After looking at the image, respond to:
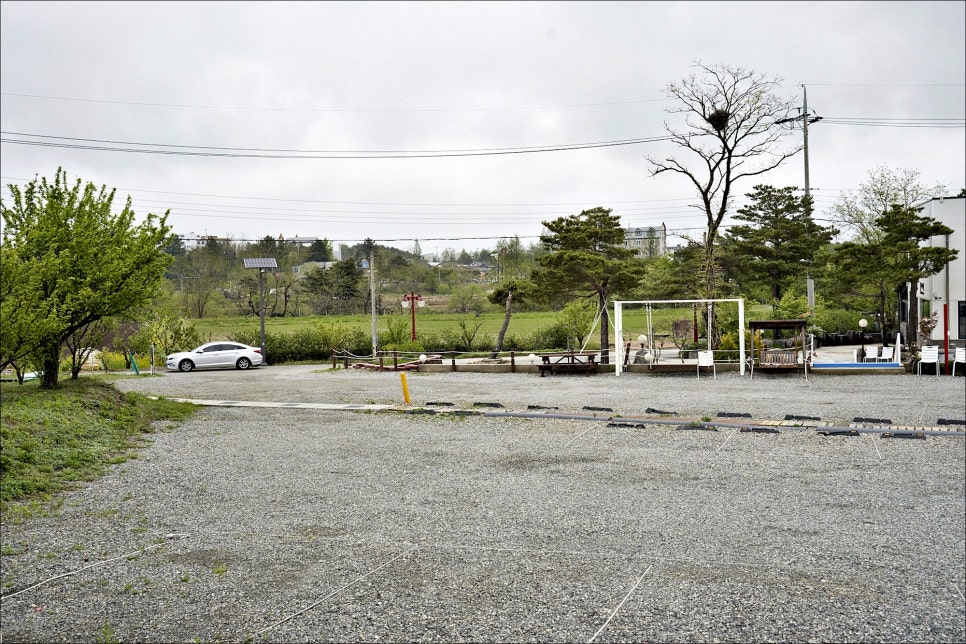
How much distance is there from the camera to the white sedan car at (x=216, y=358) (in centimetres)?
2834

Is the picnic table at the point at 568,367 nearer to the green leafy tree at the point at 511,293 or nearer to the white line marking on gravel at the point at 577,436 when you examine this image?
the green leafy tree at the point at 511,293

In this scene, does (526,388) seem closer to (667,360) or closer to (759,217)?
(667,360)

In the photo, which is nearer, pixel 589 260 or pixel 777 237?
pixel 589 260

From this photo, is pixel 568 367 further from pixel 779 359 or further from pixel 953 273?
pixel 953 273

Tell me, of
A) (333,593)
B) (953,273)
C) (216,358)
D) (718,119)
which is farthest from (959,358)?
(216,358)

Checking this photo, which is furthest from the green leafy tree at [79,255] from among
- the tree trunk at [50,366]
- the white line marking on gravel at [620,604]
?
the white line marking on gravel at [620,604]

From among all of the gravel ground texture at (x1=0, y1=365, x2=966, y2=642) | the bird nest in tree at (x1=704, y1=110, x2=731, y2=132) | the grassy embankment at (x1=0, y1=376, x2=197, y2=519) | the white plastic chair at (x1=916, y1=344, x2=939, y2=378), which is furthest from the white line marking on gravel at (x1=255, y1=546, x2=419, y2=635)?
Answer: the bird nest in tree at (x1=704, y1=110, x2=731, y2=132)

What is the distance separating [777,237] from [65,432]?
101ft

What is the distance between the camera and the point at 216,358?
28672 millimetres

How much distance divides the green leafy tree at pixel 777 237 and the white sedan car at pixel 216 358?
2154 cm

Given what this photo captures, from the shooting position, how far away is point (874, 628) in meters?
6.29

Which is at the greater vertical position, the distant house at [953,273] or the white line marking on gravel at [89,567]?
the distant house at [953,273]

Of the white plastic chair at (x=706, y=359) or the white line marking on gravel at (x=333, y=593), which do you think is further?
the white plastic chair at (x=706, y=359)

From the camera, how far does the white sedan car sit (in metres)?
28.3
